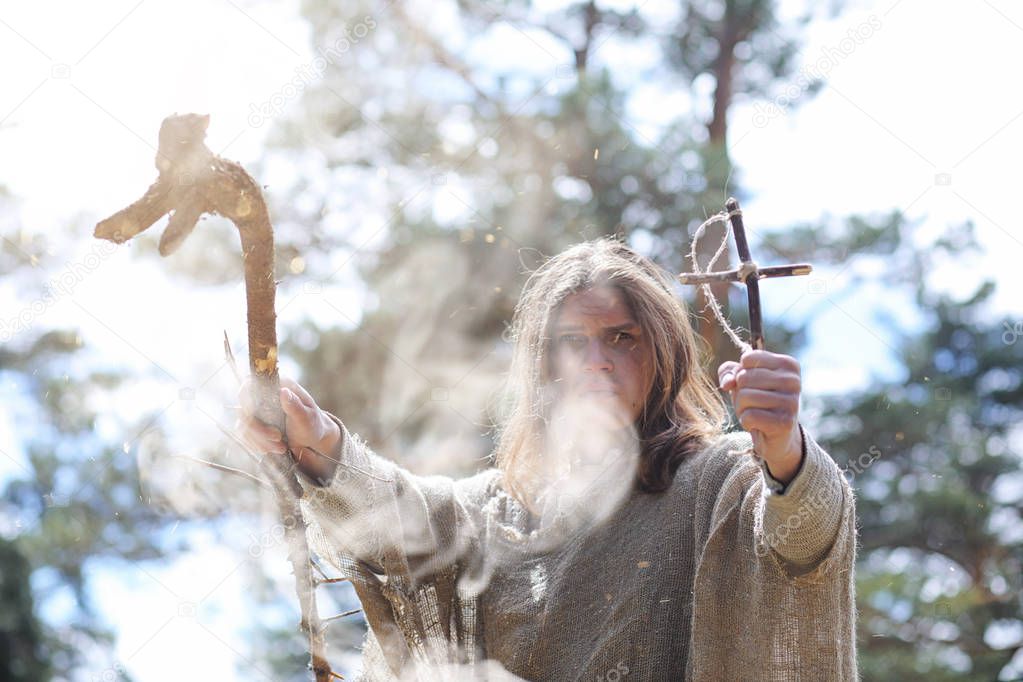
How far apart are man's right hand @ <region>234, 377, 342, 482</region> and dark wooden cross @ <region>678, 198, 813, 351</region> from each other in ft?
2.40

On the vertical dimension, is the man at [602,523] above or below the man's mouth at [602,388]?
below

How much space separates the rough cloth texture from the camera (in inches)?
66.1

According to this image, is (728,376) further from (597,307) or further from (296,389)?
(296,389)

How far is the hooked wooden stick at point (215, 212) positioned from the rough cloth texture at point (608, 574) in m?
0.28

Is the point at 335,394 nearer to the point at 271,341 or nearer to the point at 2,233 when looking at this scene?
the point at 2,233

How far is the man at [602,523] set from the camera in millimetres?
1684

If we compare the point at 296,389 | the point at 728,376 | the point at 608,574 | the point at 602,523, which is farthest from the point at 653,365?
the point at 296,389

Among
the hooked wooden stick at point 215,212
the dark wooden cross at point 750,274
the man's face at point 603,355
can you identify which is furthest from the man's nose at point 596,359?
the hooked wooden stick at point 215,212

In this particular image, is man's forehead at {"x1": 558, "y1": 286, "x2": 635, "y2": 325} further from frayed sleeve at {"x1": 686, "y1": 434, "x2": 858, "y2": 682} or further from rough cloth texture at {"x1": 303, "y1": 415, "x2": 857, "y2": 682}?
frayed sleeve at {"x1": 686, "y1": 434, "x2": 858, "y2": 682}

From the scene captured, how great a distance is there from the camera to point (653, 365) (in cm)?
215

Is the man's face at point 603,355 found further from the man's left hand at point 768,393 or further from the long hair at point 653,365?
the man's left hand at point 768,393

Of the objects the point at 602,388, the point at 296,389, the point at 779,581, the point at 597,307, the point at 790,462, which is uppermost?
the point at 597,307

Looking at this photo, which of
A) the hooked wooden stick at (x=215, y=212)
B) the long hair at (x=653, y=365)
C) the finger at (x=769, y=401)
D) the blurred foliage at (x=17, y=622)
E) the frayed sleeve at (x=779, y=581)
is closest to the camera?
the finger at (x=769, y=401)

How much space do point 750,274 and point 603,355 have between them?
50 centimetres
